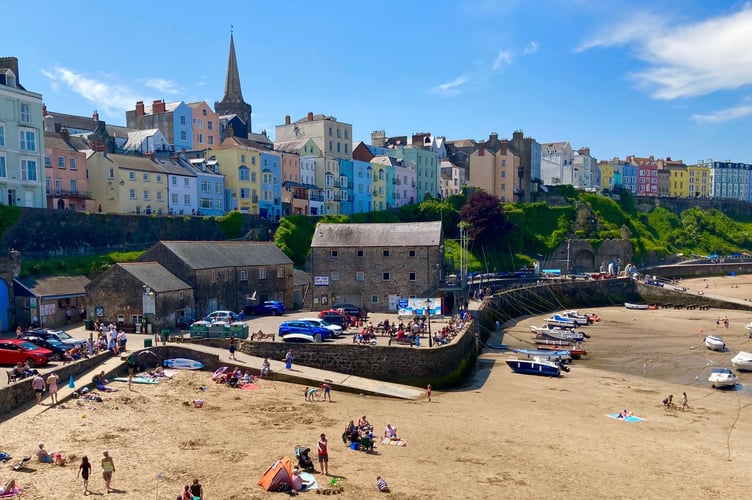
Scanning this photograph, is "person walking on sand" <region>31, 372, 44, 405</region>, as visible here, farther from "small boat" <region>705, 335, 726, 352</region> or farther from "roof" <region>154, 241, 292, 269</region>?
"small boat" <region>705, 335, 726, 352</region>

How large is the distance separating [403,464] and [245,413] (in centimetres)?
724

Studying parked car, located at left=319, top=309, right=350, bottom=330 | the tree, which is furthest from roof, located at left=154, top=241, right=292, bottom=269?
the tree

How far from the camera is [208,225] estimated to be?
5381cm

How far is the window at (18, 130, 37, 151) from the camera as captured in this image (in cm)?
4241

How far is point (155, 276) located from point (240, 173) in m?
29.2

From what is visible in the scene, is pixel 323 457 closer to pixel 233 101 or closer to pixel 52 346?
pixel 52 346

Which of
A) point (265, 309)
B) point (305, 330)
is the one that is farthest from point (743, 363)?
point (265, 309)

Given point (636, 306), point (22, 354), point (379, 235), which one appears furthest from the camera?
point (636, 306)

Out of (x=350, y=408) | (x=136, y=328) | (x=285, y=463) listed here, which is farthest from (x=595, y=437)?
(x=136, y=328)

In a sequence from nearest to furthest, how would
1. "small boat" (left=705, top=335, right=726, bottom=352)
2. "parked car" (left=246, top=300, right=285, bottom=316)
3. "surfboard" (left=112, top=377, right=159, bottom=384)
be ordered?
"surfboard" (left=112, top=377, right=159, bottom=384), "small boat" (left=705, top=335, right=726, bottom=352), "parked car" (left=246, top=300, right=285, bottom=316)

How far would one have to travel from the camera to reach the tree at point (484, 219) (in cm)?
7262

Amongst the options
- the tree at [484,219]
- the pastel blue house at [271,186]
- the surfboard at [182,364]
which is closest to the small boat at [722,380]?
the surfboard at [182,364]

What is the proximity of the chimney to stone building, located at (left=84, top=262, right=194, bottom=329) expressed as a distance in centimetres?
4192

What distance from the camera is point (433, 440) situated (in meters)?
21.1
